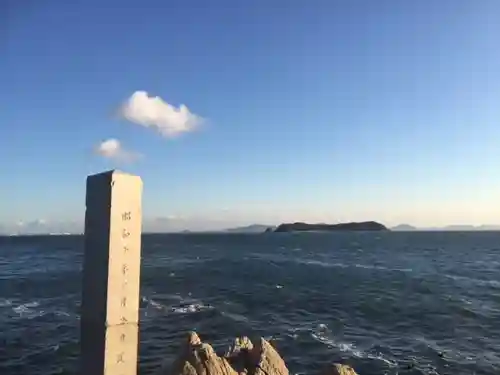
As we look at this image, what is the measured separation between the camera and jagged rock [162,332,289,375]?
11.1 meters

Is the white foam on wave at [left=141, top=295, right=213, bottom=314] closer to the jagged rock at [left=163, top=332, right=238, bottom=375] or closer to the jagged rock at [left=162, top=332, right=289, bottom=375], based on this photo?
the jagged rock at [left=162, top=332, right=289, bottom=375]

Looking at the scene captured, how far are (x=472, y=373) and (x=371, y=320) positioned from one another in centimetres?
910

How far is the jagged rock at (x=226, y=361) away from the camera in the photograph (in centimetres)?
1110

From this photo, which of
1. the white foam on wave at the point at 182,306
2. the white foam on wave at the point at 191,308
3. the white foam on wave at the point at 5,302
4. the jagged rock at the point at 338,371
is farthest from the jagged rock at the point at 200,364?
the white foam on wave at the point at 5,302

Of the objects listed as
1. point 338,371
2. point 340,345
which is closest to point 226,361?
point 338,371

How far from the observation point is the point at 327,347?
67.2 ft

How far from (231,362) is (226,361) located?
4.05ft

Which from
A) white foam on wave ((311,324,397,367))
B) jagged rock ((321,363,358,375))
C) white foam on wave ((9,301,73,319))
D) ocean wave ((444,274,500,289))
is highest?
jagged rock ((321,363,358,375))

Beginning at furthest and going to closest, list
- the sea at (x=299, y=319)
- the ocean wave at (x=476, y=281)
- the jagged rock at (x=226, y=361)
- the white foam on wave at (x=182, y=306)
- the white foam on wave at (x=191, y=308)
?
the ocean wave at (x=476, y=281) < the white foam on wave at (x=182, y=306) < the white foam on wave at (x=191, y=308) < the sea at (x=299, y=319) < the jagged rock at (x=226, y=361)

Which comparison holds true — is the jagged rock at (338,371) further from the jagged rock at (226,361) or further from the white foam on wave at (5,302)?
the white foam on wave at (5,302)

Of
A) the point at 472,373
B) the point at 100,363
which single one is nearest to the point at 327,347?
the point at 472,373

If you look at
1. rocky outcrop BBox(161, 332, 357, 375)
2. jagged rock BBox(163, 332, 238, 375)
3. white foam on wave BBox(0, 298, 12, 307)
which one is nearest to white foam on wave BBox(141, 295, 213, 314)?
white foam on wave BBox(0, 298, 12, 307)

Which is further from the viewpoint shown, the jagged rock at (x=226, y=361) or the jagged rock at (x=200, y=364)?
the jagged rock at (x=226, y=361)

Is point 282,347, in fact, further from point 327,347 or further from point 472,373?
point 472,373
